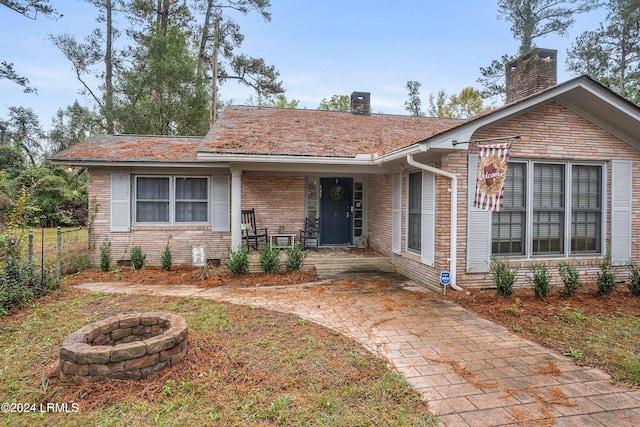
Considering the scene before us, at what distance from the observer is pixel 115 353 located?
3018 mm

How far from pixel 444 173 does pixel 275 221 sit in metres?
4.67

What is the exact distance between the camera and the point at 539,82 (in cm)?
734

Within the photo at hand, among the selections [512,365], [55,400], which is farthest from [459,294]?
[55,400]

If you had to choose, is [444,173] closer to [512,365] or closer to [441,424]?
[512,365]

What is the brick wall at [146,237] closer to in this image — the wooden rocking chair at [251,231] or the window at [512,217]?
the wooden rocking chair at [251,231]

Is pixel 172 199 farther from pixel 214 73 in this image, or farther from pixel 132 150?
pixel 214 73

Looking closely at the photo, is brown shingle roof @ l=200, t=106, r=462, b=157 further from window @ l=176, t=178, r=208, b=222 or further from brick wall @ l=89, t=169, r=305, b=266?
window @ l=176, t=178, r=208, b=222

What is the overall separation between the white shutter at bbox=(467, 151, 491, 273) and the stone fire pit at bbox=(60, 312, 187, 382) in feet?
16.4

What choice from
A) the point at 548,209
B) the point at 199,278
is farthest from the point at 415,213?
the point at 199,278

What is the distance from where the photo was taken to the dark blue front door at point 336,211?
9.75 meters

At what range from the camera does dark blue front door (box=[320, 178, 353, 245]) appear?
9.75 m

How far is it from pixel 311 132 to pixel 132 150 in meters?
4.54

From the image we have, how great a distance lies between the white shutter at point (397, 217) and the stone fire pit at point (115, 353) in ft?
17.7

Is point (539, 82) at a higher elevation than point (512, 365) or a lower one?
higher
